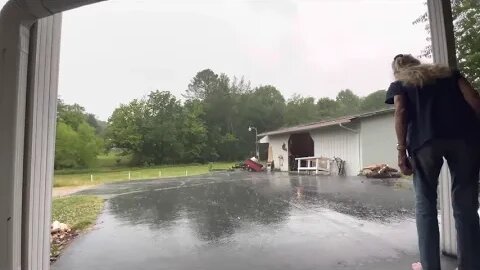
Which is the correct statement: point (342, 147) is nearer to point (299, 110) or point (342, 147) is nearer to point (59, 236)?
point (299, 110)

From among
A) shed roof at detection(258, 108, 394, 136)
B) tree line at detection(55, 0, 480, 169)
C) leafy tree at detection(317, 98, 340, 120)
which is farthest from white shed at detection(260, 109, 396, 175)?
tree line at detection(55, 0, 480, 169)

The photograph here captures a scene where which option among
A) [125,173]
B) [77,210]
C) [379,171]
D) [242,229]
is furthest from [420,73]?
[379,171]

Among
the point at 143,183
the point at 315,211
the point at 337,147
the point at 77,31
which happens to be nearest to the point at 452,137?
the point at 315,211

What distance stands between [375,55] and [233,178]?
10.1 feet

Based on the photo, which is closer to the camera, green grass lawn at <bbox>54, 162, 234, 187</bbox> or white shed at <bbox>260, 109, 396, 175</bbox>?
green grass lawn at <bbox>54, 162, 234, 187</bbox>

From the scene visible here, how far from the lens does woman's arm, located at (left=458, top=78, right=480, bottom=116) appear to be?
4.27 feet

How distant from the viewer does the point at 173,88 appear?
449cm

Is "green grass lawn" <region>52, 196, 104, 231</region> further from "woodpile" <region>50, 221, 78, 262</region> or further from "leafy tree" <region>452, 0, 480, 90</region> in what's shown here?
"leafy tree" <region>452, 0, 480, 90</region>

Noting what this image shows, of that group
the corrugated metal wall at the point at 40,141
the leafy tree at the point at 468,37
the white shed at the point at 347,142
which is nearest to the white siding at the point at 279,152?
the white shed at the point at 347,142

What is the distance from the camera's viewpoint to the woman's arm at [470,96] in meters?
1.30

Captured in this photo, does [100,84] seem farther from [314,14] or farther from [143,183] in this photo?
[314,14]

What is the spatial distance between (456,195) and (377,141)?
18.6 feet

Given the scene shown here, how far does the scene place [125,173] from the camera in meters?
3.83

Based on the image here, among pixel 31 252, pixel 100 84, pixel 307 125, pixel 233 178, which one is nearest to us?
pixel 31 252
